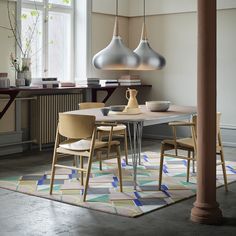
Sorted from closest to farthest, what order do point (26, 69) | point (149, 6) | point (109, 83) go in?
point (26, 69), point (109, 83), point (149, 6)

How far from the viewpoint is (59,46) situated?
8.37 meters

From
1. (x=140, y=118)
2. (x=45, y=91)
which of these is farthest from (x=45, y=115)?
(x=140, y=118)

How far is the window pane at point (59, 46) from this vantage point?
8.23 metres

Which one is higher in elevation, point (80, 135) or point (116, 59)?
point (116, 59)

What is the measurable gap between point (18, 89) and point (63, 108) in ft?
3.87

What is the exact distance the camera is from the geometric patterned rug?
4746mm

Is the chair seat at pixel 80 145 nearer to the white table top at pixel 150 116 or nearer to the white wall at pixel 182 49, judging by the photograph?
the white table top at pixel 150 116

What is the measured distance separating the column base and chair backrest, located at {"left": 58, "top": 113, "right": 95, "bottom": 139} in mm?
1217

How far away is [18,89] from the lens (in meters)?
6.96

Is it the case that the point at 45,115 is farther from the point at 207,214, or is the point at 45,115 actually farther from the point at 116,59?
the point at 207,214

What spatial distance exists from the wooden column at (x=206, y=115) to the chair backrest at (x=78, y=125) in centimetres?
106

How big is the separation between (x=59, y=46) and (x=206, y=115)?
180 inches

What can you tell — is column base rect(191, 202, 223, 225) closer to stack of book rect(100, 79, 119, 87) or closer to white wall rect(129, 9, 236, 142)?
white wall rect(129, 9, 236, 142)

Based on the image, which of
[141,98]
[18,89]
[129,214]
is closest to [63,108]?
[18,89]
